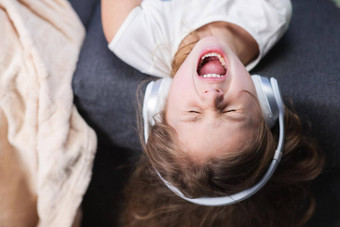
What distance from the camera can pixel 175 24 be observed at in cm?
97

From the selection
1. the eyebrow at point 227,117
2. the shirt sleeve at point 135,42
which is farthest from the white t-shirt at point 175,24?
the eyebrow at point 227,117

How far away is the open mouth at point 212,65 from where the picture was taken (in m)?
0.82

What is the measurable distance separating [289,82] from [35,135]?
2.21ft

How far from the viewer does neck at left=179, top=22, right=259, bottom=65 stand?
0.94 m

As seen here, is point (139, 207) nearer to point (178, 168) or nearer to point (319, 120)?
point (178, 168)

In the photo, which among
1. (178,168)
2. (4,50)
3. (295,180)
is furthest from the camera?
(295,180)

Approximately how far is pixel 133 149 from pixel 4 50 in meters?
0.45

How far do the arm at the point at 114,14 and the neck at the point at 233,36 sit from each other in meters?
0.18

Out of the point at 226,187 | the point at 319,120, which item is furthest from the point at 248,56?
the point at 226,187

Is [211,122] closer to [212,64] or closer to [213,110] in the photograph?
[213,110]

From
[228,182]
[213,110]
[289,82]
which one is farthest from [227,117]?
[289,82]

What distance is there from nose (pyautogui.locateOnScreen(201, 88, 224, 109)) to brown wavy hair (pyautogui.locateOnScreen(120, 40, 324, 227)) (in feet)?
0.36

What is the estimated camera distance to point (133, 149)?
1068mm

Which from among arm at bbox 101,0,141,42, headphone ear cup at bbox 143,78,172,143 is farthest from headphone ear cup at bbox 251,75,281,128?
arm at bbox 101,0,141,42
